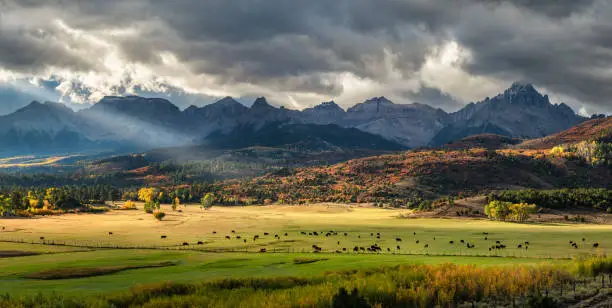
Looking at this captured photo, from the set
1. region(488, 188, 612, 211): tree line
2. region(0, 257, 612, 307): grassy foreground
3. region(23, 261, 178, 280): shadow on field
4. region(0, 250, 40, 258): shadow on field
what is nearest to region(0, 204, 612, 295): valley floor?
region(23, 261, 178, 280): shadow on field

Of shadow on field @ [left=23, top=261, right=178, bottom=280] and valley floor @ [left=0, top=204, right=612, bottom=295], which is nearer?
valley floor @ [left=0, top=204, right=612, bottom=295]

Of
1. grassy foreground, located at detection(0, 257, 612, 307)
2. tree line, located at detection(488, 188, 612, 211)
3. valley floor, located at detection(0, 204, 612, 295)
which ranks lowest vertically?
valley floor, located at detection(0, 204, 612, 295)

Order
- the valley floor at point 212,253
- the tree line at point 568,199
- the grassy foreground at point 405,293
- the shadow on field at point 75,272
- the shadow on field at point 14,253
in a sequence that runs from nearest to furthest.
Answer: the grassy foreground at point 405,293 → the valley floor at point 212,253 → the shadow on field at point 75,272 → the shadow on field at point 14,253 → the tree line at point 568,199

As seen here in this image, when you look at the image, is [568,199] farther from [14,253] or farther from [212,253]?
[14,253]

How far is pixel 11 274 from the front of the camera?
204 ft

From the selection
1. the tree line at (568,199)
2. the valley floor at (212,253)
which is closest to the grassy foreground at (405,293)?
the valley floor at (212,253)

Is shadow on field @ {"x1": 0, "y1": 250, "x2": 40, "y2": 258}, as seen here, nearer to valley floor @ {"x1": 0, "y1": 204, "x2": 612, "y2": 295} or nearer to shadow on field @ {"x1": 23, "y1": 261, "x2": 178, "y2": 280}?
valley floor @ {"x1": 0, "y1": 204, "x2": 612, "y2": 295}

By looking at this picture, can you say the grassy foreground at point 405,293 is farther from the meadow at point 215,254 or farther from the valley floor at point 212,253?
the valley floor at point 212,253

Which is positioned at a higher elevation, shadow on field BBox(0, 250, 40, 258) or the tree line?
the tree line

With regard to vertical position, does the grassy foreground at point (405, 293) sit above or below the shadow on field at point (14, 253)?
above

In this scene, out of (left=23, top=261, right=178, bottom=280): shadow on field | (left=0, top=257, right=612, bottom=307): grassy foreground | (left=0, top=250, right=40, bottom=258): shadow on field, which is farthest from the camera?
(left=0, top=250, right=40, bottom=258): shadow on field

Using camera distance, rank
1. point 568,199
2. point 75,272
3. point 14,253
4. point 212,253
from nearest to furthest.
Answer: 1. point 75,272
2. point 212,253
3. point 14,253
4. point 568,199

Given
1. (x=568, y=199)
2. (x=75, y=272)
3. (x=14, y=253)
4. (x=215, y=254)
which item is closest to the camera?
(x=75, y=272)

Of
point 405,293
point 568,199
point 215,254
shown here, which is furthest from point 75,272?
point 568,199
